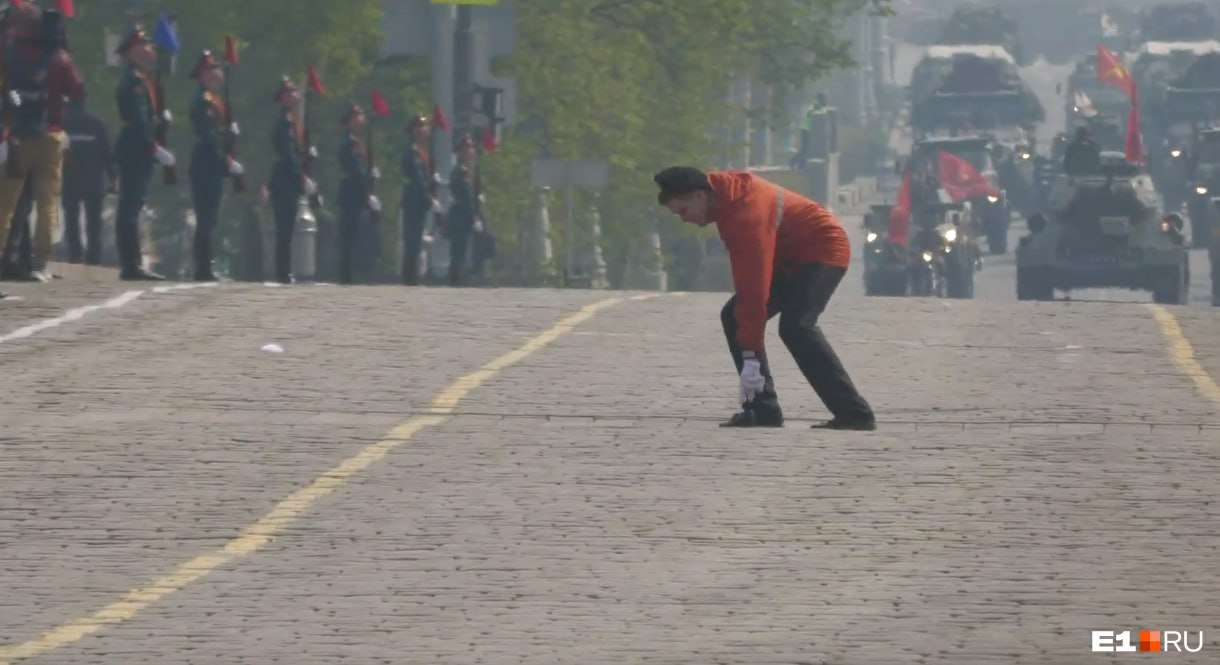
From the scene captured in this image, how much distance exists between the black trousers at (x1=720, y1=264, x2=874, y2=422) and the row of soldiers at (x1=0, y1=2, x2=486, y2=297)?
7.83 meters

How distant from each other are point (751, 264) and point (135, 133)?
9.66 meters

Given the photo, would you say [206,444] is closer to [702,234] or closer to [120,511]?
[120,511]

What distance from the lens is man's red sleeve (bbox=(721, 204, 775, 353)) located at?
1499cm

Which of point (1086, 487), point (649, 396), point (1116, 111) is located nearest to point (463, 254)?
point (649, 396)

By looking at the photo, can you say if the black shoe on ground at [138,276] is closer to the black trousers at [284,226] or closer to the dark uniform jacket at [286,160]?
the dark uniform jacket at [286,160]

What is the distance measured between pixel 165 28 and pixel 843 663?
710 inches

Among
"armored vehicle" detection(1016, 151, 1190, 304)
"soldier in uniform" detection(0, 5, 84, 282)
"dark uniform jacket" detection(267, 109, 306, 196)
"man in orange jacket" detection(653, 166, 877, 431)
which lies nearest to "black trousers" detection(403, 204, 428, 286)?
"dark uniform jacket" detection(267, 109, 306, 196)

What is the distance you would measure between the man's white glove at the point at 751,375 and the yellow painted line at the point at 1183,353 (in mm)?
3061

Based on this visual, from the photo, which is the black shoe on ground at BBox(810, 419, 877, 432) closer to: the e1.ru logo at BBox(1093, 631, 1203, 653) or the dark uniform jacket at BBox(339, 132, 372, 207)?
the e1.ru logo at BBox(1093, 631, 1203, 653)

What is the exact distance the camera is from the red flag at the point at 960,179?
69.5 metres

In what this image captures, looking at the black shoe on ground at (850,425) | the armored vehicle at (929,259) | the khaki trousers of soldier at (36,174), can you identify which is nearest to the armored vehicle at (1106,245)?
the armored vehicle at (929,259)

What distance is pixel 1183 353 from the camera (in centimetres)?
2009

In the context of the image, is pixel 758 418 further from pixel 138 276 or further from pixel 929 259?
pixel 929 259

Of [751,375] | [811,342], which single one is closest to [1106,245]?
[811,342]
